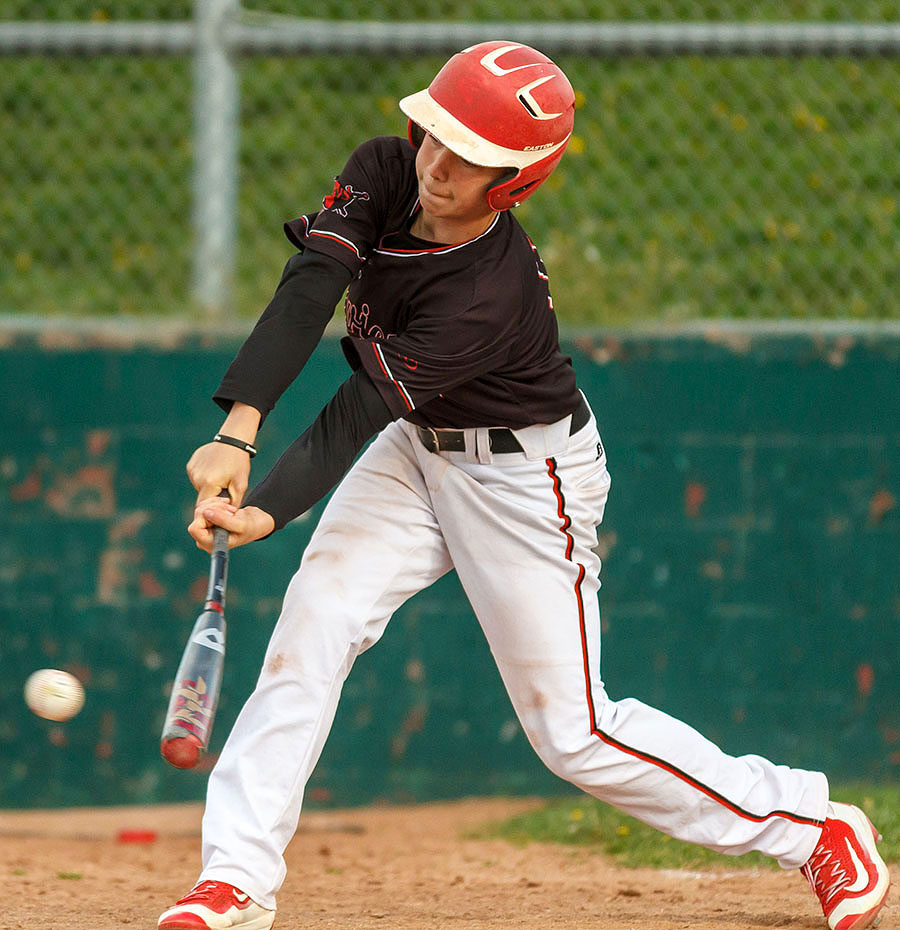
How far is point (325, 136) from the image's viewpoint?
24.1 ft

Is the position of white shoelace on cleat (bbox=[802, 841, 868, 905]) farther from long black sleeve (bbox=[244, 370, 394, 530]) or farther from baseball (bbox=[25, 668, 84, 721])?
baseball (bbox=[25, 668, 84, 721])

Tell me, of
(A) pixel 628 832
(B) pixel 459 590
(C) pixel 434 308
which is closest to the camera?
(C) pixel 434 308

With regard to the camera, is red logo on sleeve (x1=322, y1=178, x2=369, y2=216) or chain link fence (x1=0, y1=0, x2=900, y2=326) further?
chain link fence (x1=0, y1=0, x2=900, y2=326)

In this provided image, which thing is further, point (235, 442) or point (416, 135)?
point (416, 135)

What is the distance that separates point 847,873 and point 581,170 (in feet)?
14.1

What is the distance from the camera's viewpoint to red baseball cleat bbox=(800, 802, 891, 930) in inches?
127

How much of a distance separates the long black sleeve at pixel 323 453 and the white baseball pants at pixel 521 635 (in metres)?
0.37

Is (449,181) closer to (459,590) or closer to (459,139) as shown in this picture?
(459,139)

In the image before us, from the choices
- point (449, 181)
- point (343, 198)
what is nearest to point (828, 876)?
point (449, 181)

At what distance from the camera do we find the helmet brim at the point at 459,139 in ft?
9.52

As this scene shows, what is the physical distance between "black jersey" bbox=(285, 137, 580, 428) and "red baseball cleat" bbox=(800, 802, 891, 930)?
48.4 inches

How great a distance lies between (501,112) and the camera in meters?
2.92

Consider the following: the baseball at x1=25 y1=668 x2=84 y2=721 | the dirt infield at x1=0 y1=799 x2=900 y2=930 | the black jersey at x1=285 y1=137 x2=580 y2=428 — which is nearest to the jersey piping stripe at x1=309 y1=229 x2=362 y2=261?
the black jersey at x1=285 y1=137 x2=580 y2=428

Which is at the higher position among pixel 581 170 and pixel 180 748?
pixel 581 170
